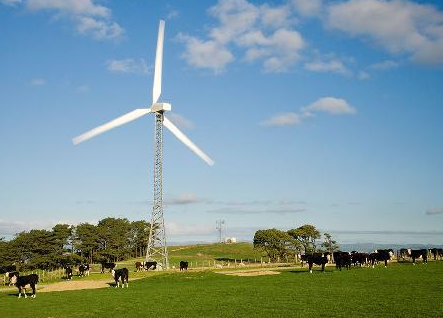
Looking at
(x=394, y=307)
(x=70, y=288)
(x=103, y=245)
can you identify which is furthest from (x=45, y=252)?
(x=394, y=307)

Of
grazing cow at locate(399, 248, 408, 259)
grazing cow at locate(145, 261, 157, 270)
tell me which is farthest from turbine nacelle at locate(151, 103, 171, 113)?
grazing cow at locate(399, 248, 408, 259)

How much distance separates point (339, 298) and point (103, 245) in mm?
83779

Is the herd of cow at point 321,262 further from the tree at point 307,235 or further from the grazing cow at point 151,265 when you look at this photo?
the tree at point 307,235

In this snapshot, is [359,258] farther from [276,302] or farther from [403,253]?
[276,302]

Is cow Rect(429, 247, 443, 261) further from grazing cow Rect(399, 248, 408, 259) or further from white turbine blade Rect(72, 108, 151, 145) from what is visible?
white turbine blade Rect(72, 108, 151, 145)

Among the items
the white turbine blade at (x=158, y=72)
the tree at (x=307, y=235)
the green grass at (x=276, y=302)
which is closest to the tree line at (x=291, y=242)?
the tree at (x=307, y=235)

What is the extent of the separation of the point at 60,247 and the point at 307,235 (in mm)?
49860

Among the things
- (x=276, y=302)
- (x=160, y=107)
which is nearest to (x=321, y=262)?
(x=276, y=302)

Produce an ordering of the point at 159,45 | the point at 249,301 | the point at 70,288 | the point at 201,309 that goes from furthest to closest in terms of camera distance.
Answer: the point at 159,45 < the point at 70,288 < the point at 249,301 < the point at 201,309

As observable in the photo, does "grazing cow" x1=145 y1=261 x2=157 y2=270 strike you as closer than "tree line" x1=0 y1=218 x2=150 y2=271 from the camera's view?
Yes

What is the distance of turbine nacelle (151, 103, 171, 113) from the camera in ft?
202

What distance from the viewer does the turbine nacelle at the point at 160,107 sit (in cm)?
6147

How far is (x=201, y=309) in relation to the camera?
70.8ft

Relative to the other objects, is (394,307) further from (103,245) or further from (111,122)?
(103,245)
